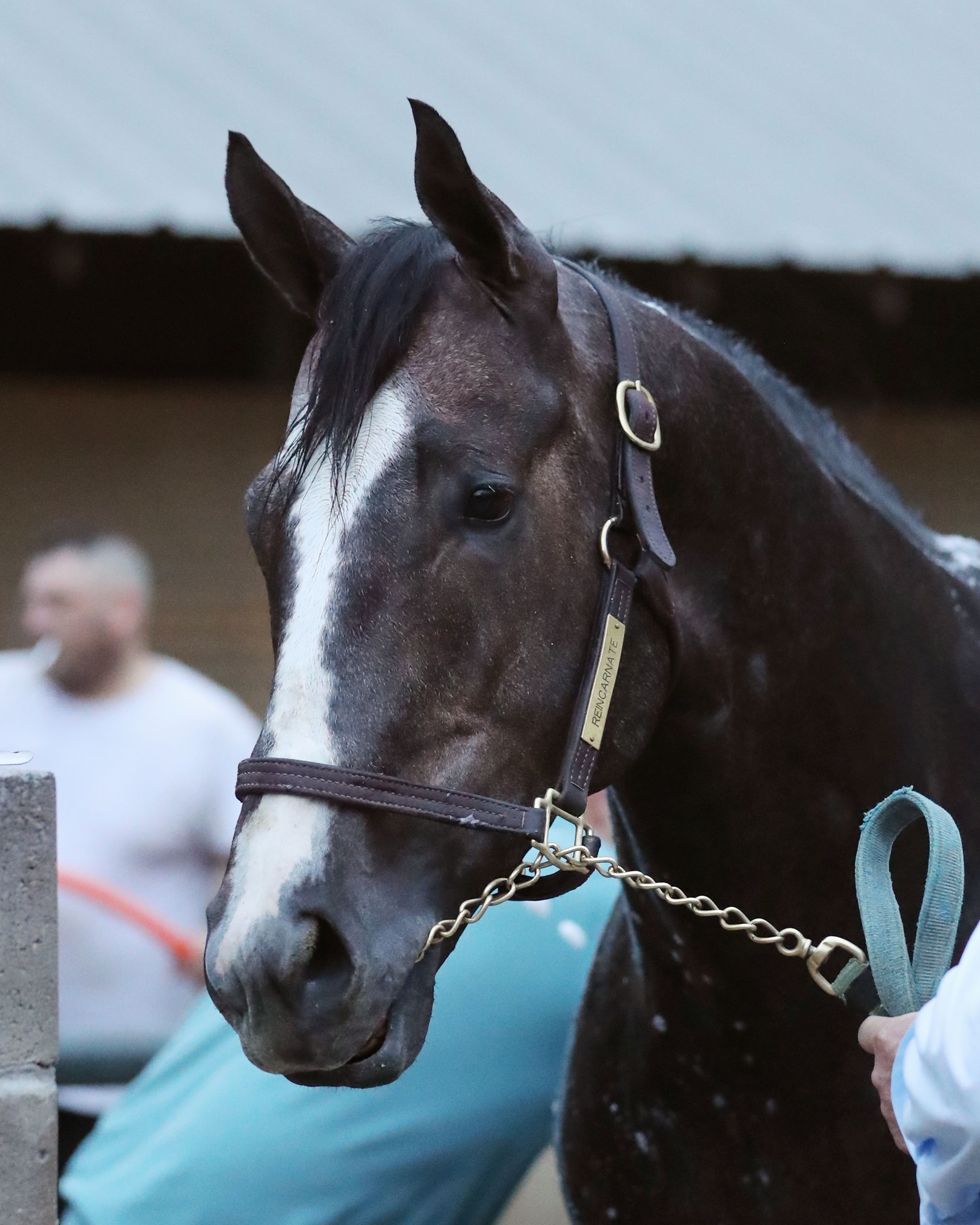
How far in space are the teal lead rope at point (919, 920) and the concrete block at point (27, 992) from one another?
2.89ft

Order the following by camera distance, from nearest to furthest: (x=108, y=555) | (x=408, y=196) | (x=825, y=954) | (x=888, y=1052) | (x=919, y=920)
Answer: (x=888, y=1052), (x=919, y=920), (x=825, y=954), (x=108, y=555), (x=408, y=196)

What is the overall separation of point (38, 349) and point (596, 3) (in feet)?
7.91

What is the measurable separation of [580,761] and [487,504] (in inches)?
11.8

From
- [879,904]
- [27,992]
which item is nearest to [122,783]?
[27,992]

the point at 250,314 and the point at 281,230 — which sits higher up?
the point at 281,230

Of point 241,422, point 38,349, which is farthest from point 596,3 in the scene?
point 38,349

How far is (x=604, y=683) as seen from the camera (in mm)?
1638

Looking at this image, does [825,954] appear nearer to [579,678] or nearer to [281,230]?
[579,678]

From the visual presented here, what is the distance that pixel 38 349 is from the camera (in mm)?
5180

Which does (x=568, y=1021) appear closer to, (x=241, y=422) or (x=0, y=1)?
(x=241, y=422)

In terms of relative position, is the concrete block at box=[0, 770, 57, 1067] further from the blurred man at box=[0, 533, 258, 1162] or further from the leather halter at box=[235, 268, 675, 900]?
the blurred man at box=[0, 533, 258, 1162]

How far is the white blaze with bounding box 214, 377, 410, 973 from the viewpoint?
1.41m

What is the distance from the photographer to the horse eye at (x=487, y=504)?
62.2 inches

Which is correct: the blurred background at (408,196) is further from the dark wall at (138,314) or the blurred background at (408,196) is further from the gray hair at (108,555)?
the gray hair at (108,555)
